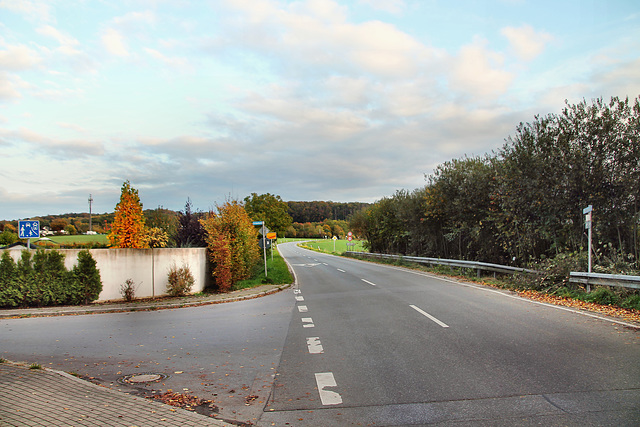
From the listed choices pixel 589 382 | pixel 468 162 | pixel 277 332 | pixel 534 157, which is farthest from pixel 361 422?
pixel 468 162

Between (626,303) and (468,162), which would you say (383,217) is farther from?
(626,303)

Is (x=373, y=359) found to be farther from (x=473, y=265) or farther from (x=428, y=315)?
(x=473, y=265)

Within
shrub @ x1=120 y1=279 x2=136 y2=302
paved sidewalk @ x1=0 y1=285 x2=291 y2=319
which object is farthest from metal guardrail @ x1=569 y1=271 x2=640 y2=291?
shrub @ x1=120 y1=279 x2=136 y2=302

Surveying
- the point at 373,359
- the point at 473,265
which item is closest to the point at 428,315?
the point at 373,359

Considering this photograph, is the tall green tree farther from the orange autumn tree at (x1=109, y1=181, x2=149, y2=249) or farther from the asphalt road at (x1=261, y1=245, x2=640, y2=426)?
the asphalt road at (x1=261, y1=245, x2=640, y2=426)

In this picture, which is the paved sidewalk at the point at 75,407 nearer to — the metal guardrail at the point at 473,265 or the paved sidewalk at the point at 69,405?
the paved sidewalk at the point at 69,405

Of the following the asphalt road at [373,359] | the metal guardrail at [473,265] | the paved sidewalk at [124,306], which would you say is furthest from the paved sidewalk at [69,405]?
the metal guardrail at [473,265]

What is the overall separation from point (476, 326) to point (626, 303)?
4626mm

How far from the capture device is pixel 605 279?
11875mm

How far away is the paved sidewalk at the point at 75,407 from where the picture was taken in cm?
430

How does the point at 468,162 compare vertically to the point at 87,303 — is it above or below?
above

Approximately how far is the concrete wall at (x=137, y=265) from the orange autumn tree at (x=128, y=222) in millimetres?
423

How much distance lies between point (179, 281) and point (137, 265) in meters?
1.61

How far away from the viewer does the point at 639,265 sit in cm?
1303
